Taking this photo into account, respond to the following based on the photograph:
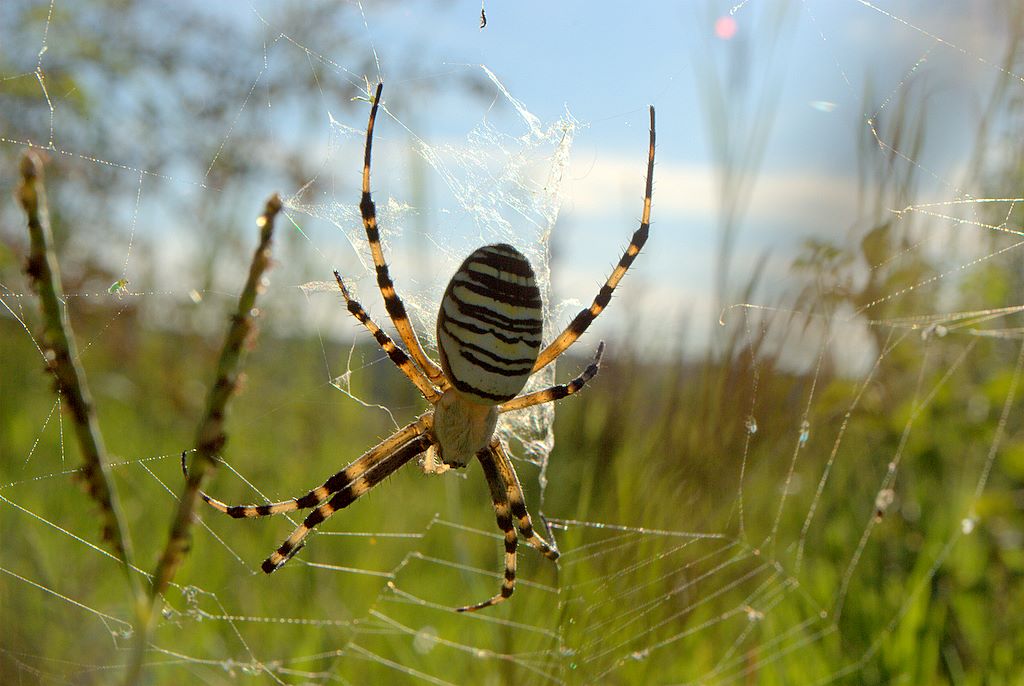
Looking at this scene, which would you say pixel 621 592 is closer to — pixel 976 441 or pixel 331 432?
pixel 976 441

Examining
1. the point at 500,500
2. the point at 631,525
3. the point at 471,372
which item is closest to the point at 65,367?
the point at 631,525

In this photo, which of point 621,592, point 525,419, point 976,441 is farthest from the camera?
point 525,419

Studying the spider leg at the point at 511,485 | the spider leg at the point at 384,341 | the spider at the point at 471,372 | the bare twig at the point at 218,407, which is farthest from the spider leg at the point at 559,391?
the bare twig at the point at 218,407

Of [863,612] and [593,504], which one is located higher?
[593,504]

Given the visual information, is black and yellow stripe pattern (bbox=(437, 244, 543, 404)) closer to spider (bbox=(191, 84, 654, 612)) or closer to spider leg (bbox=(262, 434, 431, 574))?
spider (bbox=(191, 84, 654, 612))

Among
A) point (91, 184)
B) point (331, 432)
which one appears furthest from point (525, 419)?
point (91, 184)

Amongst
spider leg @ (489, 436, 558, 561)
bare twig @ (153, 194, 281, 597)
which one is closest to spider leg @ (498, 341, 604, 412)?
spider leg @ (489, 436, 558, 561)
